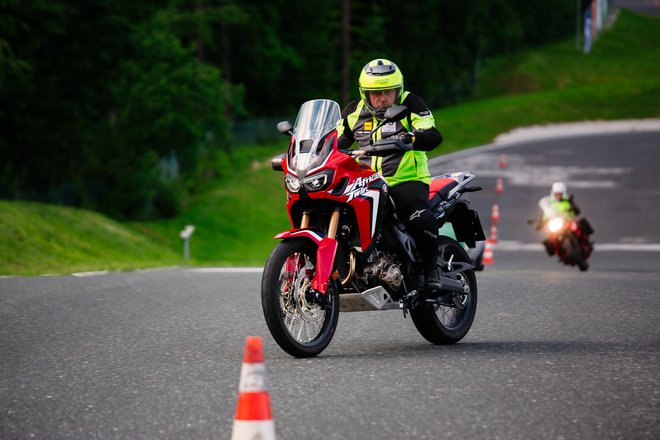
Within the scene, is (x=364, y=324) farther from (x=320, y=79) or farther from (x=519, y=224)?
(x=320, y=79)

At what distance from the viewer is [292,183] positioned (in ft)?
26.7

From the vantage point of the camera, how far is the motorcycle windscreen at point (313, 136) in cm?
813

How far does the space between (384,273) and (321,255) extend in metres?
0.80

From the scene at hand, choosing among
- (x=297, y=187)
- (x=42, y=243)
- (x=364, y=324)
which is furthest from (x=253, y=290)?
(x=42, y=243)

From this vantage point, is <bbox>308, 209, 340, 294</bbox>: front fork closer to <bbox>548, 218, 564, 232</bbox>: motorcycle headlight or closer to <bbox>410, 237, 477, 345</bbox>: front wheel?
<bbox>410, 237, 477, 345</bbox>: front wheel

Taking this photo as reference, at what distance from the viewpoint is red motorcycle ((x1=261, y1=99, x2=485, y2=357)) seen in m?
8.06

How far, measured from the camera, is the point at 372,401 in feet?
22.3

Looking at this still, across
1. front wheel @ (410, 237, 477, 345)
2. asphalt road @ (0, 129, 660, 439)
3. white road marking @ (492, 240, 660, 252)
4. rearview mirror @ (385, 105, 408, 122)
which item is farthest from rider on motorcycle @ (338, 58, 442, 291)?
white road marking @ (492, 240, 660, 252)

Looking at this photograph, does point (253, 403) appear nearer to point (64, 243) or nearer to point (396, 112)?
point (396, 112)

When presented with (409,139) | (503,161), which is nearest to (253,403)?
(409,139)

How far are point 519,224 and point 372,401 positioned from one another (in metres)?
28.9

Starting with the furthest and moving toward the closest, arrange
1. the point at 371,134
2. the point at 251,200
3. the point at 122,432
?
the point at 251,200 < the point at 371,134 < the point at 122,432

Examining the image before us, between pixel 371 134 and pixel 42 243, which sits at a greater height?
pixel 371 134

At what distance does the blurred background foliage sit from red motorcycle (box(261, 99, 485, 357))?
948 inches
